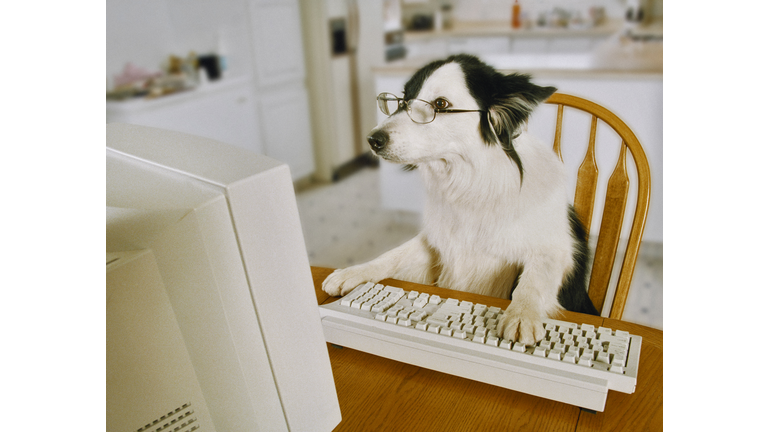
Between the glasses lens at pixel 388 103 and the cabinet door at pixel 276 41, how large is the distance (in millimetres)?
2882

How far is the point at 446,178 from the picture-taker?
77 centimetres

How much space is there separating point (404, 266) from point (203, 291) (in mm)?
574

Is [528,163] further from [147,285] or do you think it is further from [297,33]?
[297,33]

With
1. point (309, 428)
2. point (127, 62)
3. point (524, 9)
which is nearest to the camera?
point (309, 428)

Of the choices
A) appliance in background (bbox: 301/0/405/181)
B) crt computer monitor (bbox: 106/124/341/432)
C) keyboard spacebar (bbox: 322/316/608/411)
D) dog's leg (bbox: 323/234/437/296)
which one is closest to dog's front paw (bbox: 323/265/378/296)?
dog's leg (bbox: 323/234/437/296)

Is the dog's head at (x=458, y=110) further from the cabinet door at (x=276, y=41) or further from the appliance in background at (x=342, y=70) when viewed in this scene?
the appliance in background at (x=342, y=70)

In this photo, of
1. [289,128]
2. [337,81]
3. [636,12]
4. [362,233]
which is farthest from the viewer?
[636,12]

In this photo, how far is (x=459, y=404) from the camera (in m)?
0.63

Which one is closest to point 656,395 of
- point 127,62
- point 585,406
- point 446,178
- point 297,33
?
point 585,406

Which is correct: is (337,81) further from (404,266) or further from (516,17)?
(404,266)

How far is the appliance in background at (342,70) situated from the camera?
12.1ft

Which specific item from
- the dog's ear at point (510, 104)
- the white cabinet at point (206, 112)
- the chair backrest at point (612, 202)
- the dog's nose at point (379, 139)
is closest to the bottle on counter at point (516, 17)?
the white cabinet at point (206, 112)

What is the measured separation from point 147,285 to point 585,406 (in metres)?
0.52

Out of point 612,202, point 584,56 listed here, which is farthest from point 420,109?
point 584,56
